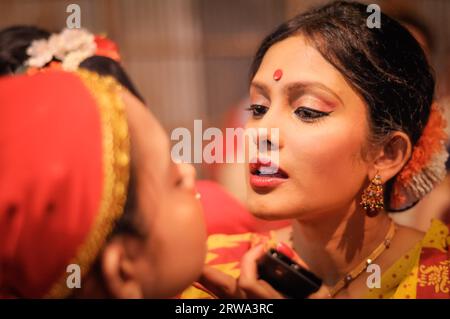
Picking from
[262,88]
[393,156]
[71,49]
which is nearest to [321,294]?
[393,156]

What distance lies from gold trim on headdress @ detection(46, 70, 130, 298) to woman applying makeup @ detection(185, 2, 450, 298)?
39 cm

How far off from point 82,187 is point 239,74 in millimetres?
2297

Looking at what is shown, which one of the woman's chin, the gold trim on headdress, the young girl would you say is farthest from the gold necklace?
the gold trim on headdress

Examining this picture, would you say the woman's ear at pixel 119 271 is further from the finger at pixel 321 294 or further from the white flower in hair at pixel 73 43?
the white flower in hair at pixel 73 43

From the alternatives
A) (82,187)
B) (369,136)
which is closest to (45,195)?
(82,187)

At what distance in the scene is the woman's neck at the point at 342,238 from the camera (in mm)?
1249

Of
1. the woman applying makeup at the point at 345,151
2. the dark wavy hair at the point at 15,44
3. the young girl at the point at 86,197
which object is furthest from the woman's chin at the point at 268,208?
the dark wavy hair at the point at 15,44

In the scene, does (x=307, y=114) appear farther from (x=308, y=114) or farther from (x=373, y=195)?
(x=373, y=195)

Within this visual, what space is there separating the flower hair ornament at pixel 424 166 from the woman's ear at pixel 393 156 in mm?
42

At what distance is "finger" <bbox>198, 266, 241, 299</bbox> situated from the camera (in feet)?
3.79

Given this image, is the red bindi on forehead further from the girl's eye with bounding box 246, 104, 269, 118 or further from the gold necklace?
the gold necklace

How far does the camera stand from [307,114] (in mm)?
1117

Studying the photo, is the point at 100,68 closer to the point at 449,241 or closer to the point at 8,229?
the point at 8,229

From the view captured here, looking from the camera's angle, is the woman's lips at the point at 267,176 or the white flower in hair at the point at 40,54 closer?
the woman's lips at the point at 267,176
